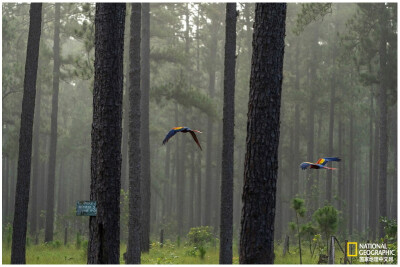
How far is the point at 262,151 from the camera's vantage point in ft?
24.5

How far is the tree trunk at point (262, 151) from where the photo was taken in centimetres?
747

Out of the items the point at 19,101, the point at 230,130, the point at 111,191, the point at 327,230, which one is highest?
the point at 19,101

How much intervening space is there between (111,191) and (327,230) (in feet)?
25.9

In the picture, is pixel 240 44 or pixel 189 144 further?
pixel 189 144

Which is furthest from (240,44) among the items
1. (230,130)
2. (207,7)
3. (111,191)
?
(111,191)

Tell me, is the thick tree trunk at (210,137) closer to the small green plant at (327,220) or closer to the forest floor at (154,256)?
the forest floor at (154,256)

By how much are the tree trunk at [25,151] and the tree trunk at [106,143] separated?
4650 mm

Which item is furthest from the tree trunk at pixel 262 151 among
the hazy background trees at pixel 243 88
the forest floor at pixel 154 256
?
the hazy background trees at pixel 243 88

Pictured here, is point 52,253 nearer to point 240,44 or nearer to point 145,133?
point 145,133

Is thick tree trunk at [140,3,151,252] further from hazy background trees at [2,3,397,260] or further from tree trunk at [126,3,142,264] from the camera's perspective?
tree trunk at [126,3,142,264]

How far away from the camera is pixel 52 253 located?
63.1ft

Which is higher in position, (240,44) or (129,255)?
(240,44)

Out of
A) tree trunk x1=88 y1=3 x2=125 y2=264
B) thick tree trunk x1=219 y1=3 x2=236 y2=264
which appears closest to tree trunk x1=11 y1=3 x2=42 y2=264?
thick tree trunk x1=219 y1=3 x2=236 y2=264

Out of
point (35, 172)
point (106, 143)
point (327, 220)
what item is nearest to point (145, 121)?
point (327, 220)
